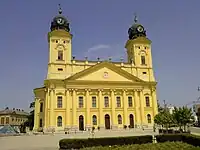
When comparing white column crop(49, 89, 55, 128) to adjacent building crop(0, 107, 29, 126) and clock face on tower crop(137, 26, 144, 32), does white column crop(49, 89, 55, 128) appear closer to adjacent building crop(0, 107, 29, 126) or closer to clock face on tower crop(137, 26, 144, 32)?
clock face on tower crop(137, 26, 144, 32)

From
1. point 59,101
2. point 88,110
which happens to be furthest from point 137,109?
point 59,101

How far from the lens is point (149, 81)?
50.6 m

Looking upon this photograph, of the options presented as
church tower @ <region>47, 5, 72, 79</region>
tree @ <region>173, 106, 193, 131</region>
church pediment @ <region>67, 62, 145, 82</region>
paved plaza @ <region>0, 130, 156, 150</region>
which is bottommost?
paved plaza @ <region>0, 130, 156, 150</region>

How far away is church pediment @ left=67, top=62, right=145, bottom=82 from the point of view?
46594 millimetres

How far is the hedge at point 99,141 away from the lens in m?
18.9

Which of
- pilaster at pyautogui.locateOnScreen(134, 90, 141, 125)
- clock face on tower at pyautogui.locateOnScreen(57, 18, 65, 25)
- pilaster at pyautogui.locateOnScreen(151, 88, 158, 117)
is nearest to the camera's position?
pilaster at pyautogui.locateOnScreen(134, 90, 141, 125)

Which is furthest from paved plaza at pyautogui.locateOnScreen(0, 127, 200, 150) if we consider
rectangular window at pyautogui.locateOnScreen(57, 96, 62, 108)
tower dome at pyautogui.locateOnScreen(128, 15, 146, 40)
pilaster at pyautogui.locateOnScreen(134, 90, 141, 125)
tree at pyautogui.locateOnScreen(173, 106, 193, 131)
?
tower dome at pyautogui.locateOnScreen(128, 15, 146, 40)

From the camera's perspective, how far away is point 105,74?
47.9 m

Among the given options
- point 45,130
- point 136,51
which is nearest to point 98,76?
point 136,51

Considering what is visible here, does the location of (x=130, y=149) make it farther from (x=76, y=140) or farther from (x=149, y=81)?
(x=149, y=81)

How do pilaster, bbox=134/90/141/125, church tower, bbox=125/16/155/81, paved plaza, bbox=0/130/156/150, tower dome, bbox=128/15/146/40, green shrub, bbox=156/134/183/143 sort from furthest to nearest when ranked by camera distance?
1. tower dome, bbox=128/15/146/40
2. church tower, bbox=125/16/155/81
3. pilaster, bbox=134/90/141/125
4. paved plaza, bbox=0/130/156/150
5. green shrub, bbox=156/134/183/143

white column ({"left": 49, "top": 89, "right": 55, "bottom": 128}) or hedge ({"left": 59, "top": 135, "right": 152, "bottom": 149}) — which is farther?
white column ({"left": 49, "top": 89, "right": 55, "bottom": 128})

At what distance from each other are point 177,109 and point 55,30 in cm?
2849

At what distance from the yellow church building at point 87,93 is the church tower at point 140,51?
3.13 feet
